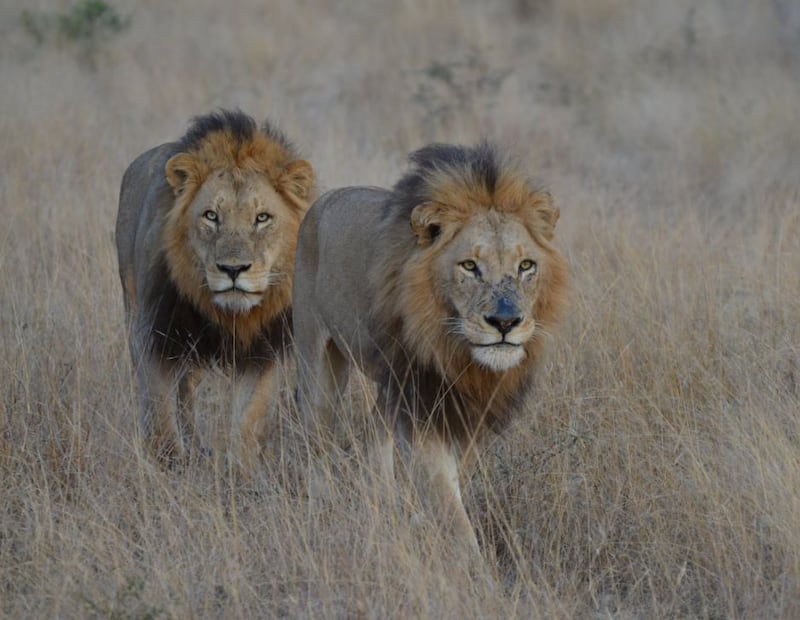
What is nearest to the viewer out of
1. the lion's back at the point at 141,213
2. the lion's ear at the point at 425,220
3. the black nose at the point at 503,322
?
the black nose at the point at 503,322

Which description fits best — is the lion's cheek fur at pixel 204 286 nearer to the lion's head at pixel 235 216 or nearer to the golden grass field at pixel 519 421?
the lion's head at pixel 235 216

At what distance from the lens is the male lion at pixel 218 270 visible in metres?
5.81

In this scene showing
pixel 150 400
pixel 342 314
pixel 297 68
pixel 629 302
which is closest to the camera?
pixel 342 314

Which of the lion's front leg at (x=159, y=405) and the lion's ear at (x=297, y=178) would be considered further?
the lion's ear at (x=297, y=178)

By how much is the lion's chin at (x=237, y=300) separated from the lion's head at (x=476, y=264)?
112cm

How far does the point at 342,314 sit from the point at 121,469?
3.69ft

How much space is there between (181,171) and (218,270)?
1.83ft

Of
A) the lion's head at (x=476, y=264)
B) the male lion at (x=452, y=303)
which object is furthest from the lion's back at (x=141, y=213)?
the lion's head at (x=476, y=264)

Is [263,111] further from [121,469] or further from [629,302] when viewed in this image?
[121,469]

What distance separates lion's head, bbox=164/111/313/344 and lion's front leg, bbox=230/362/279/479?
274 millimetres

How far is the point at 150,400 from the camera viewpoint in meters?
6.00

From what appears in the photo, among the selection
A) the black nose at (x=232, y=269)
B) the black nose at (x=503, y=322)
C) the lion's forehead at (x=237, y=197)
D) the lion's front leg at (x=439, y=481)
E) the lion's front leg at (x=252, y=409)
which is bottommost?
the lion's front leg at (x=252, y=409)

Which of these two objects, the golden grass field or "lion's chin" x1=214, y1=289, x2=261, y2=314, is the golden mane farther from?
"lion's chin" x1=214, y1=289, x2=261, y2=314

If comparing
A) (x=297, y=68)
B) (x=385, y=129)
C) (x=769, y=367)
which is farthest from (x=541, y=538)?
(x=297, y=68)
